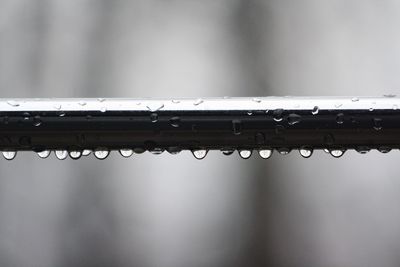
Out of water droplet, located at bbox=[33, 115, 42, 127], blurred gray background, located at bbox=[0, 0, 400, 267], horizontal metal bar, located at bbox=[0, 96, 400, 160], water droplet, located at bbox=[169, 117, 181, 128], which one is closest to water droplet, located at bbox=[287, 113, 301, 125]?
horizontal metal bar, located at bbox=[0, 96, 400, 160]

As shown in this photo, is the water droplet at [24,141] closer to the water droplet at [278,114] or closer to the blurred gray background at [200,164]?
the water droplet at [278,114]

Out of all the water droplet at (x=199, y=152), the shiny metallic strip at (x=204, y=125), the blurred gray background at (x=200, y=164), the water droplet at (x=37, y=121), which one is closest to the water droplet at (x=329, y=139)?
the shiny metallic strip at (x=204, y=125)

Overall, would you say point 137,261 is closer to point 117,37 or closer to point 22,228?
point 22,228

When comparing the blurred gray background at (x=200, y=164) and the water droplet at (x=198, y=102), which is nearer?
the water droplet at (x=198, y=102)

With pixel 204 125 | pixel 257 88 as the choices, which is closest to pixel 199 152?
pixel 204 125

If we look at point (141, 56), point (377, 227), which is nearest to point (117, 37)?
point (141, 56)

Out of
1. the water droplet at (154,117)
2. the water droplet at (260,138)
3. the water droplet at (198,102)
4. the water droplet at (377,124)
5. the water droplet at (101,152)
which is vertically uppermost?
the water droplet at (198,102)

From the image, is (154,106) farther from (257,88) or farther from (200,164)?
(257,88)
